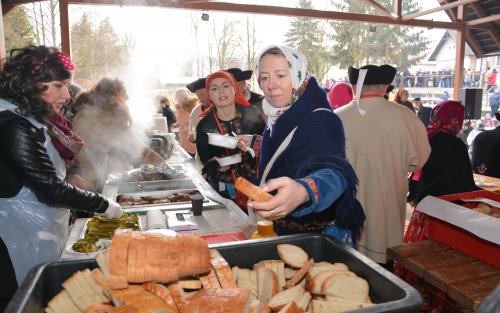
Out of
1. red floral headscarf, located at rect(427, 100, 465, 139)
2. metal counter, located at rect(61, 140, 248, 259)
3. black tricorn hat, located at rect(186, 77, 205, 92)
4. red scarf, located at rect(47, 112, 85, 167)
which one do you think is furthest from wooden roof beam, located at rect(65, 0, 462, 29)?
red floral headscarf, located at rect(427, 100, 465, 139)

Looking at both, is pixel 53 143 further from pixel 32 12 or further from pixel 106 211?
pixel 32 12

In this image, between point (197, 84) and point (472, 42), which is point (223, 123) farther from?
point (472, 42)

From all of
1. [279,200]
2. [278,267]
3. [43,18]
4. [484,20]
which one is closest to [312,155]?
[279,200]

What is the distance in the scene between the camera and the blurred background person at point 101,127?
3451mm

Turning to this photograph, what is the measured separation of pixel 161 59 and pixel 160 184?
7190 millimetres

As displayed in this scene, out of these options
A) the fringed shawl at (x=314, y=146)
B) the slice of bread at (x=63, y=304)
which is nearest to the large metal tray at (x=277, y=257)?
the slice of bread at (x=63, y=304)

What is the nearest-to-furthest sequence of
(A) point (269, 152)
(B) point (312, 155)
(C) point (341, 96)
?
(B) point (312, 155), (A) point (269, 152), (C) point (341, 96)

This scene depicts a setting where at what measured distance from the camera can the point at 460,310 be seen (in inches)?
77.4

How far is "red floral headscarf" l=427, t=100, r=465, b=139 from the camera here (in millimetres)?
3332

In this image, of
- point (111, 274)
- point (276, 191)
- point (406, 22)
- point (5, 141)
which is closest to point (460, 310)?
point (276, 191)

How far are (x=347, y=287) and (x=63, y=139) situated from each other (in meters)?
1.86

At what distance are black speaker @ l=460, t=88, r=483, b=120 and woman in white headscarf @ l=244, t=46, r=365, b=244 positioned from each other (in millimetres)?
8793

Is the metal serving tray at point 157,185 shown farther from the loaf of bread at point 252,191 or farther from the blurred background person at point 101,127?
the loaf of bread at point 252,191

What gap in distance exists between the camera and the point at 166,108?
857cm
